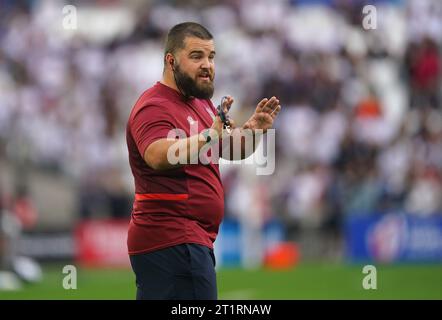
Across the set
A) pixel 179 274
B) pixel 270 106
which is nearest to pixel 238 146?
pixel 270 106

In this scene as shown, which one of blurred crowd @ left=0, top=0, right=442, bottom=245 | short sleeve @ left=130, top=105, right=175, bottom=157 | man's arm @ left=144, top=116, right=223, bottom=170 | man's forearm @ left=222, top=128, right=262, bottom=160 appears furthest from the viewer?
blurred crowd @ left=0, top=0, right=442, bottom=245

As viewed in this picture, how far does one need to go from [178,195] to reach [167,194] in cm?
7

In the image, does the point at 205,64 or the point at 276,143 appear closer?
the point at 205,64

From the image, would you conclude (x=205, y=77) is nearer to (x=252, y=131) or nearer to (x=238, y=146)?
(x=252, y=131)

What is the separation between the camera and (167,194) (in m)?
5.99

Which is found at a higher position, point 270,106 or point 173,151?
point 270,106

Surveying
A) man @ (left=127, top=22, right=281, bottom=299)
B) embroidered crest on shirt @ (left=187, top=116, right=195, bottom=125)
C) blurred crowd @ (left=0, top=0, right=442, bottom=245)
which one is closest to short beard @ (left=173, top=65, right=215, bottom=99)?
man @ (left=127, top=22, right=281, bottom=299)

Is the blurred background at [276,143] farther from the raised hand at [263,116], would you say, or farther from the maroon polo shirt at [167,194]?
the raised hand at [263,116]

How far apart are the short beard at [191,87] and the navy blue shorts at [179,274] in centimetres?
90

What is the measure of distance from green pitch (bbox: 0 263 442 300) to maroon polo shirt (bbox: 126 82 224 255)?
6149 mm

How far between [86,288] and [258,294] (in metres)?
2.57

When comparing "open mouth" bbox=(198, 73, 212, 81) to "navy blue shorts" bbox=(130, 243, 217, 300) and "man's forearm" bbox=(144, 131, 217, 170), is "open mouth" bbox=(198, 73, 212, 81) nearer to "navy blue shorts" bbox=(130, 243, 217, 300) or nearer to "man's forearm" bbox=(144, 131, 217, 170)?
"man's forearm" bbox=(144, 131, 217, 170)

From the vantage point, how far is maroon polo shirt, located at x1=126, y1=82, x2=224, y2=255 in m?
5.96

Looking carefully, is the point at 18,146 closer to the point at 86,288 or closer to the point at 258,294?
the point at 86,288
